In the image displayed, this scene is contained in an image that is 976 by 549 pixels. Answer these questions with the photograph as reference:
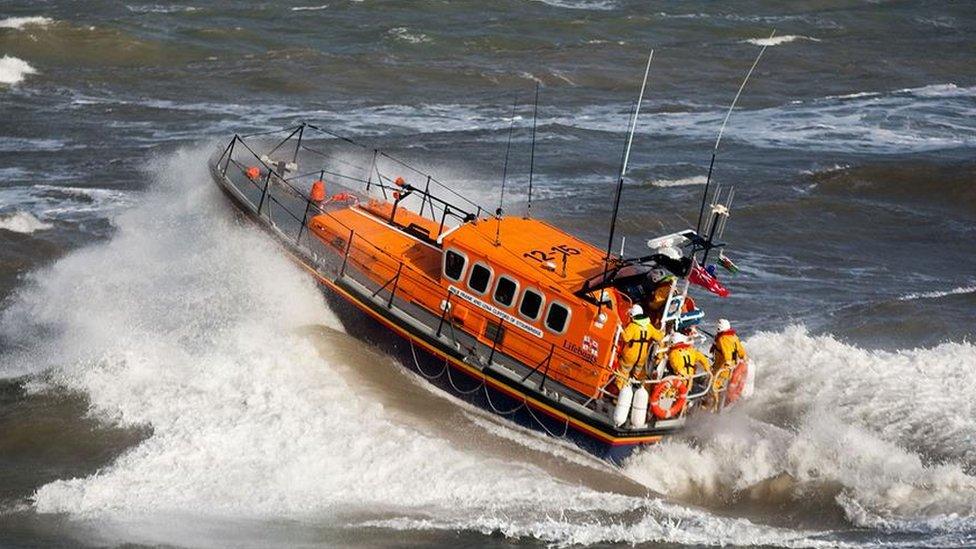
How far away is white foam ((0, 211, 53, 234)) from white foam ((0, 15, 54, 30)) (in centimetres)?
1584

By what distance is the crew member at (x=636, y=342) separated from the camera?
12969 mm

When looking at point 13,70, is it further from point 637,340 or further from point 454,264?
point 637,340

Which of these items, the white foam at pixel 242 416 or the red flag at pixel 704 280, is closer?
the white foam at pixel 242 416

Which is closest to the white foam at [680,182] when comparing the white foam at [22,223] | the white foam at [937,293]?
the white foam at [937,293]

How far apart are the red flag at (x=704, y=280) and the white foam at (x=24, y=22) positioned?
26.6m

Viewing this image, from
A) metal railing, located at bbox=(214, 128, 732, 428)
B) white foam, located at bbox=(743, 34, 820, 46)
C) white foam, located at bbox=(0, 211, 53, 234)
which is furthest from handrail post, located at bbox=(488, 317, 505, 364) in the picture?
white foam, located at bbox=(743, 34, 820, 46)

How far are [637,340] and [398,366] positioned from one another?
9.80ft

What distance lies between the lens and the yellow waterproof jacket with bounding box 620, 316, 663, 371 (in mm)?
12969

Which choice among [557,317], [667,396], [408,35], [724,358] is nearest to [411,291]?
[557,317]

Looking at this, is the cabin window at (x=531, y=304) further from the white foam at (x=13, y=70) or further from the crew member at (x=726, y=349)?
the white foam at (x=13, y=70)

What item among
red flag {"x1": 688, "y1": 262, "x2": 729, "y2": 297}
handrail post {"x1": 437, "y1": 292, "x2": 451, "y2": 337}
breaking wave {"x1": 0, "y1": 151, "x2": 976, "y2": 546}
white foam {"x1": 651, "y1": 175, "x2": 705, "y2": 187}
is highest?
red flag {"x1": 688, "y1": 262, "x2": 729, "y2": 297}

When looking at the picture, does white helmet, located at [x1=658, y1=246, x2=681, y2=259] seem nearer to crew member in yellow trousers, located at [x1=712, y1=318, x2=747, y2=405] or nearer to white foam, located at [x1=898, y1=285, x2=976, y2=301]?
crew member in yellow trousers, located at [x1=712, y1=318, x2=747, y2=405]

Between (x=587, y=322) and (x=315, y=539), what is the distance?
139 inches

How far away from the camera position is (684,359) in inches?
516
